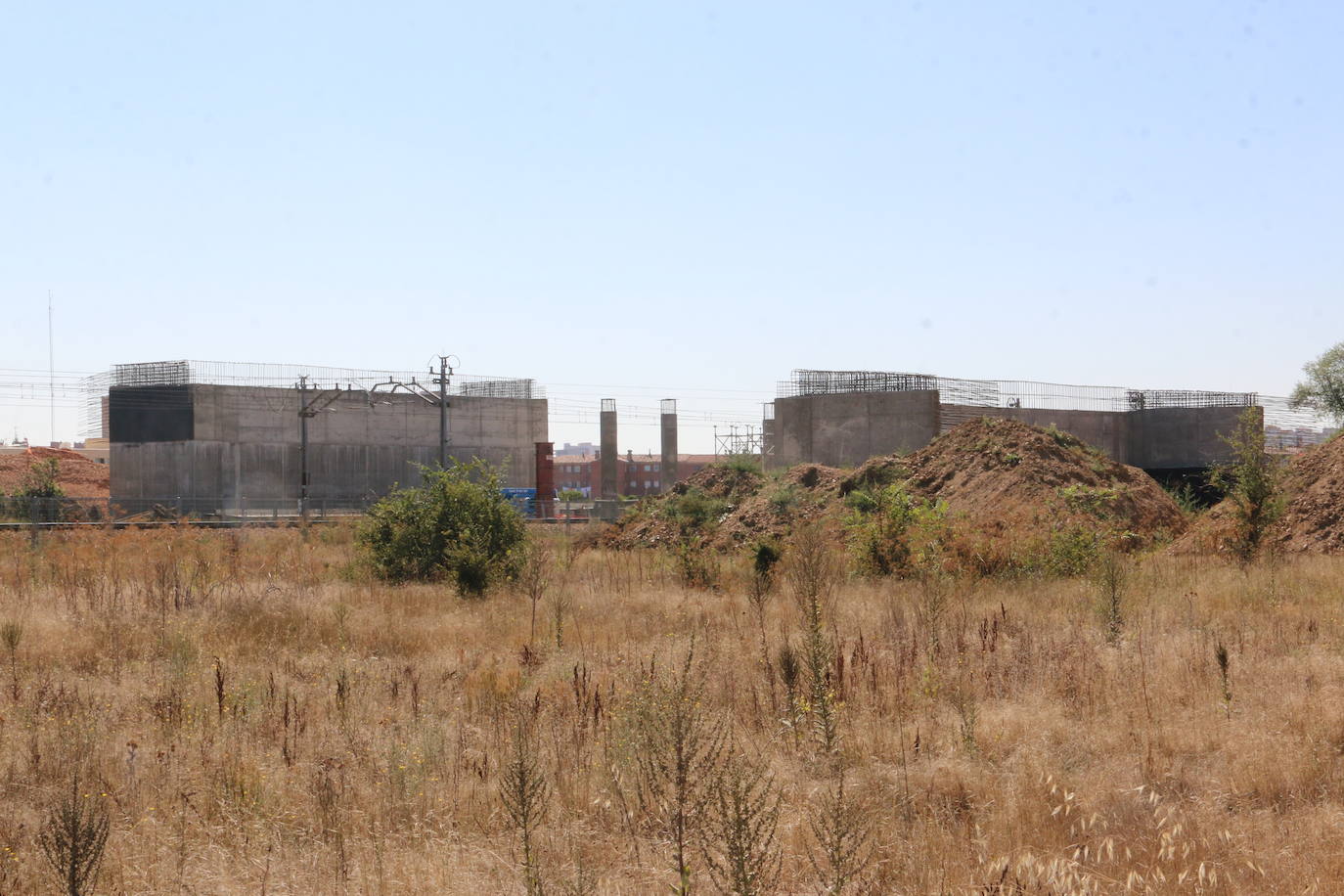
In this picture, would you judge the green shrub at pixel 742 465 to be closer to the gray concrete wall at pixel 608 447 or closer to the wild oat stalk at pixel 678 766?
the wild oat stalk at pixel 678 766

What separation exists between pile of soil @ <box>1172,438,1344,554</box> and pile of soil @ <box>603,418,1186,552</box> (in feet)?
4.16

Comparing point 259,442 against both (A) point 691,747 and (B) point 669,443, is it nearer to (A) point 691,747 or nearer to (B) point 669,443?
(B) point 669,443

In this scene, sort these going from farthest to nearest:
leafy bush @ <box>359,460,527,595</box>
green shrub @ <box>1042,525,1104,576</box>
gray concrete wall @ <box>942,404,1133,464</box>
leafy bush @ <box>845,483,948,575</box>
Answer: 1. gray concrete wall @ <box>942,404,1133,464</box>
2. leafy bush @ <box>359,460,527,595</box>
3. leafy bush @ <box>845,483,948,575</box>
4. green shrub @ <box>1042,525,1104,576</box>

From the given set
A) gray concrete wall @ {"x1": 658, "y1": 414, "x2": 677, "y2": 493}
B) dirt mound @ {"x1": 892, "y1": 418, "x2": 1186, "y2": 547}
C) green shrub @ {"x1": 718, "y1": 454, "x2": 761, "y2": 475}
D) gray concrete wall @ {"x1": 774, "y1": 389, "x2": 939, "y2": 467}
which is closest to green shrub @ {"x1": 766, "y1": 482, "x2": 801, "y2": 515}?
dirt mound @ {"x1": 892, "y1": 418, "x2": 1186, "y2": 547}

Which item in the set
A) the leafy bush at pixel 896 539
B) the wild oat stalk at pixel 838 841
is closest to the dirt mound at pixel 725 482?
the leafy bush at pixel 896 539

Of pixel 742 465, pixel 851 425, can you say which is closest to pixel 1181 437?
pixel 851 425

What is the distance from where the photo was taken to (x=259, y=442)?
2228 inches

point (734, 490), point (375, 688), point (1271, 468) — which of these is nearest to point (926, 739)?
point (375, 688)

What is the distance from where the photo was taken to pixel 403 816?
19.1ft

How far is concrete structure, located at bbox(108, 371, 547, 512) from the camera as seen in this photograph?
180ft

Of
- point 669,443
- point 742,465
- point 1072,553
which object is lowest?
point 1072,553

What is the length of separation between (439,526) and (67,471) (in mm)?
61387

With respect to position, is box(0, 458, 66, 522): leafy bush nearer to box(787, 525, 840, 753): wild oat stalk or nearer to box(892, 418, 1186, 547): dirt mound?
box(892, 418, 1186, 547): dirt mound

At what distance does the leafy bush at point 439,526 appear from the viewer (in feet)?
58.7
